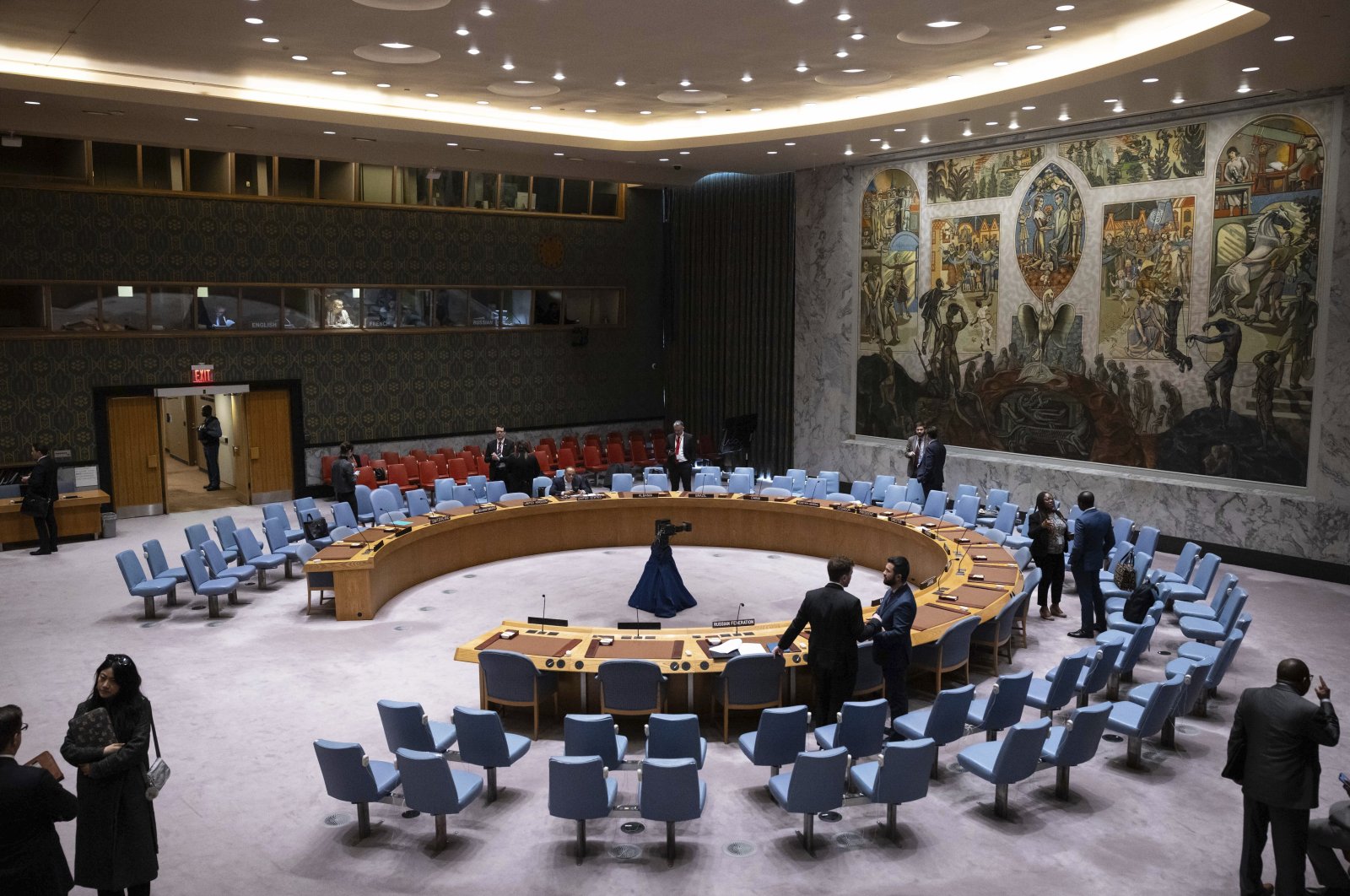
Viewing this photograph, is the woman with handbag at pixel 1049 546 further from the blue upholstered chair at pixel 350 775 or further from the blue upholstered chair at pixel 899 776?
the blue upholstered chair at pixel 350 775

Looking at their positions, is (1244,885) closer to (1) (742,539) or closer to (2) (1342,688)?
(2) (1342,688)

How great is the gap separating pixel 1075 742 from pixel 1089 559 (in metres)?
3.82

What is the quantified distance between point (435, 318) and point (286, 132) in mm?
4555

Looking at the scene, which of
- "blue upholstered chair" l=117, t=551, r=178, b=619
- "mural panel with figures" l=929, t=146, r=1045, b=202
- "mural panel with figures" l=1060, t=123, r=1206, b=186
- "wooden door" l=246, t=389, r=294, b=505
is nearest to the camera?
"blue upholstered chair" l=117, t=551, r=178, b=619

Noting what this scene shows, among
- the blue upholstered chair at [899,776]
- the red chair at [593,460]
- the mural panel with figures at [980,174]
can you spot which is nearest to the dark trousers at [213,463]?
the red chair at [593,460]

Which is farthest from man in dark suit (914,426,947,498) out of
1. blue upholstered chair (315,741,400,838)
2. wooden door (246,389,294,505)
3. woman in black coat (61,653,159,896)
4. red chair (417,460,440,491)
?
woman in black coat (61,653,159,896)

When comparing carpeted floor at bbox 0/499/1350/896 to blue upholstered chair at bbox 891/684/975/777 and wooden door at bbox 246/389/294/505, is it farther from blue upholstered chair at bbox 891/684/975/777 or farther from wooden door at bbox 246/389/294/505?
wooden door at bbox 246/389/294/505

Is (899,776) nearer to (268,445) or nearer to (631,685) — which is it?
(631,685)

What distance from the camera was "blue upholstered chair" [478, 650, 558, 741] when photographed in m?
7.88

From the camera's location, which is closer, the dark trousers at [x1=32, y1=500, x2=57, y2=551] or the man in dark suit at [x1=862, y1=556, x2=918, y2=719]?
the man in dark suit at [x1=862, y1=556, x2=918, y2=719]

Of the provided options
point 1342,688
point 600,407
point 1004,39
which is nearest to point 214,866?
point 1342,688

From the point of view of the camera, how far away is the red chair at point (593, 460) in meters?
20.1

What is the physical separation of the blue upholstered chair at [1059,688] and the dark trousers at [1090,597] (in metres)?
2.33

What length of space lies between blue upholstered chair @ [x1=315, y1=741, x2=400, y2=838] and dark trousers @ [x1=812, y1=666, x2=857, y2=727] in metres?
3.04
